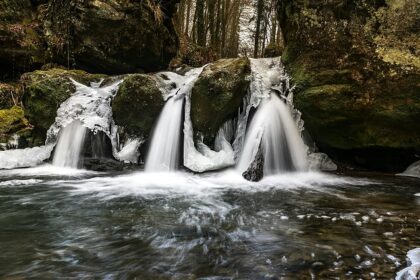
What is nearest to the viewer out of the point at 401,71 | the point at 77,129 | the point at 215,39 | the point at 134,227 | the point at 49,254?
the point at 49,254

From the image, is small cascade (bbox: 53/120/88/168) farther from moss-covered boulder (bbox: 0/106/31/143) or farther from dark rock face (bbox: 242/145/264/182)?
dark rock face (bbox: 242/145/264/182)

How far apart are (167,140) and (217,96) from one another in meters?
1.64

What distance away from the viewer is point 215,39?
22016 millimetres

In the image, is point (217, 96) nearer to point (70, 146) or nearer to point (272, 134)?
point (272, 134)

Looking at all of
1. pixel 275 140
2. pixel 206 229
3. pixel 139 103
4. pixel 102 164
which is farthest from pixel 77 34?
pixel 206 229

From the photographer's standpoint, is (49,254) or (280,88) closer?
(49,254)

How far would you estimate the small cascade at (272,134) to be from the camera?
27.9 ft

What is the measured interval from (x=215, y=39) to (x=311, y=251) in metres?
19.7

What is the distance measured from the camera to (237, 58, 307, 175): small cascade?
852 centimetres

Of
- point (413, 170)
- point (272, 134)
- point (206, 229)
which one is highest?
point (272, 134)

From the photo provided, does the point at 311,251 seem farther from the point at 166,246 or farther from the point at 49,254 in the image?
the point at 49,254

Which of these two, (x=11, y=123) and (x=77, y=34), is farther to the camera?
(x=77, y=34)

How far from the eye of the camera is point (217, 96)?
9.05 meters

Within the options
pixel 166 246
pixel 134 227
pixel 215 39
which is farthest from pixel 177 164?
pixel 215 39
